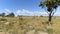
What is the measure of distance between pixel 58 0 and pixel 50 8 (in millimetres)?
2839

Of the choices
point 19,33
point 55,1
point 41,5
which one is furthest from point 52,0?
point 19,33

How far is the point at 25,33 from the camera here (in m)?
12.0

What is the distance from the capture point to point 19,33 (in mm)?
12172

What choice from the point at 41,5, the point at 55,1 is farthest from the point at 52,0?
the point at 41,5

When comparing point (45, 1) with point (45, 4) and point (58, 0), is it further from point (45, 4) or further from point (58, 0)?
point (58, 0)

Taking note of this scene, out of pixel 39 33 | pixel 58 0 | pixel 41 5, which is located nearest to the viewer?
pixel 39 33

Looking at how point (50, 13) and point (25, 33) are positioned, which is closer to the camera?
point (25, 33)

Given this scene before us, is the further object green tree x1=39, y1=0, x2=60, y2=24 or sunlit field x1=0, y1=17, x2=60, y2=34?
green tree x1=39, y1=0, x2=60, y2=24

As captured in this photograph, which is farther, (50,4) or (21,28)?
(50,4)

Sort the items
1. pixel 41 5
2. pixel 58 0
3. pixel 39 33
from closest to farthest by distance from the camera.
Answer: pixel 39 33
pixel 58 0
pixel 41 5

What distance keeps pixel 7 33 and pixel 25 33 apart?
4.71 feet

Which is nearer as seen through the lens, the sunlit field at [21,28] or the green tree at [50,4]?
the sunlit field at [21,28]

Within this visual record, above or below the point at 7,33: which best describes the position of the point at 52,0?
above

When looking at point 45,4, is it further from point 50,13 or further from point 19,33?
point 19,33
